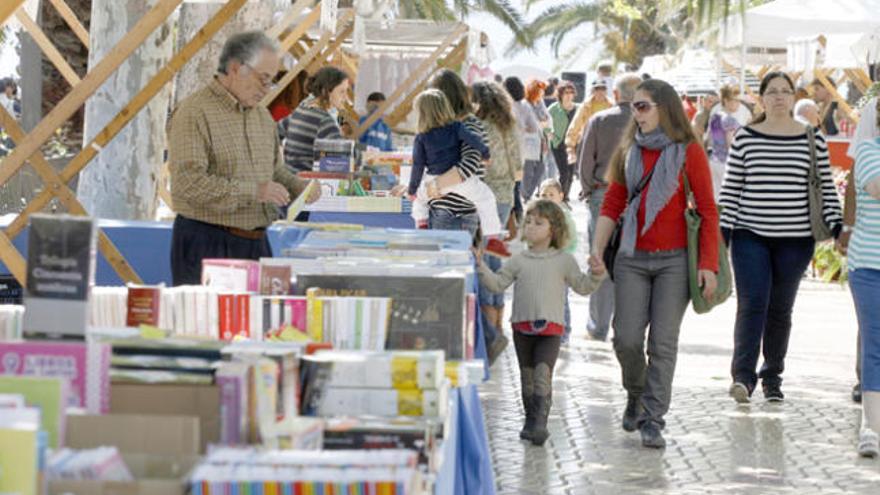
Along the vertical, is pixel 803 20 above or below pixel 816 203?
above

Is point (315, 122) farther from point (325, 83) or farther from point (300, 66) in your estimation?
point (300, 66)

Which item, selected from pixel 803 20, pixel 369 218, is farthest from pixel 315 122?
pixel 803 20

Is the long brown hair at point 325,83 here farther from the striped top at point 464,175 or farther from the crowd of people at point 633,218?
the striped top at point 464,175

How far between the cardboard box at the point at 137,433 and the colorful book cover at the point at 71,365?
18 cm

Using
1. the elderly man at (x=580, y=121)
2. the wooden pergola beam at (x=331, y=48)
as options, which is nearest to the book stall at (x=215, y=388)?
the wooden pergola beam at (x=331, y=48)

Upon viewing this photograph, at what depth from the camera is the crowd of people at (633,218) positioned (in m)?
7.48

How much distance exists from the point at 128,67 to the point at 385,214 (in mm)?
1953

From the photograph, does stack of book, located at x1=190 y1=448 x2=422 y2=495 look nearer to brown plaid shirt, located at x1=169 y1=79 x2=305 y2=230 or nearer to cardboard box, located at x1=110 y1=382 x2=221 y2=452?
cardboard box, located at x1=110 y1=382 x2=221 y2=452

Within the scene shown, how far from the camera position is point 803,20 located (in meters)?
24.8

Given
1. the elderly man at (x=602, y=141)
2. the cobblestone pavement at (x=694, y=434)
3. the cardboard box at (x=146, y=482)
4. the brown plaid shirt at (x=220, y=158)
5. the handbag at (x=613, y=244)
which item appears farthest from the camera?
the elderly man at (x=602, y=141)

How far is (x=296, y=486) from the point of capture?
3.31m

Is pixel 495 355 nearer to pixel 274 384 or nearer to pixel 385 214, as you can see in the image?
pixel 385 214

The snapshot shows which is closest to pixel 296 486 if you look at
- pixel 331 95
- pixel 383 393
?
pixel 383 393

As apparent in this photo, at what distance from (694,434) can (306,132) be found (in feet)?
Answer: 14.6
